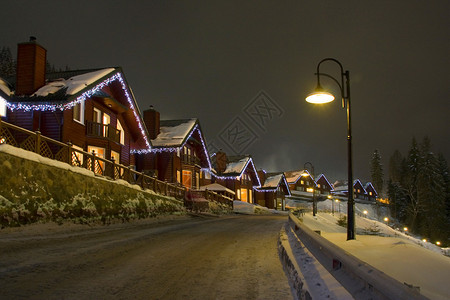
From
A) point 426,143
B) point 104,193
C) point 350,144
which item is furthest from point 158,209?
point 426,143

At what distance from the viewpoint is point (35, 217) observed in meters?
11.9

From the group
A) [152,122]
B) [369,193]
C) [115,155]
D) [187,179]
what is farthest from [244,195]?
[369,193]

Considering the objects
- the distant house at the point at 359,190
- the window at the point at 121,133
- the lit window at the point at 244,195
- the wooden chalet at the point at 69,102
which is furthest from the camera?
the distant house at the point at 359,190

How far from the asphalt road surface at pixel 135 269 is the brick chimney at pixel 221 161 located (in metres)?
45.6

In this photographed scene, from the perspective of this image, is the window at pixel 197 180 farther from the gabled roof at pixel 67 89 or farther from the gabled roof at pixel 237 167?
the gabled roof at pixel 67 89

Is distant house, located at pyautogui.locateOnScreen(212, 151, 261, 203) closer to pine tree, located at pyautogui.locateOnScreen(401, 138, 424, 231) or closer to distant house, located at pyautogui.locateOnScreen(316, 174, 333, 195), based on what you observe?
pine tree, located at pyautogui.locateOnScreen(401, 138, 424, 231)

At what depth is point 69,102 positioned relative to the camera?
19688 millimetres

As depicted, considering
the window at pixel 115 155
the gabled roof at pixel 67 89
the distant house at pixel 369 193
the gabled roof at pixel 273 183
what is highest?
the gabled roof at pixel 67 89

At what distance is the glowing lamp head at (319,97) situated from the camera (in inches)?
428

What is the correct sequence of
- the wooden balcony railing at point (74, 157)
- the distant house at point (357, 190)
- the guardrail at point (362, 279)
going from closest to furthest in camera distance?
1. the guardrail at point (362, 279)
2. the wooden balcony railing at point (74, 157)
3. the distant house at point (357, 190)

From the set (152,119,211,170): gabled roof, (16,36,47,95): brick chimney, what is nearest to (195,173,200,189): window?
(152,119,211,170): gabled roof

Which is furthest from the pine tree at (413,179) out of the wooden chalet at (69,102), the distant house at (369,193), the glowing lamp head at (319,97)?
the glowing lamp head at (319,97)

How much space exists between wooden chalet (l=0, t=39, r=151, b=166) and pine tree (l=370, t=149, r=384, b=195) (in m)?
98.2

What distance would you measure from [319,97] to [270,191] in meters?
57.4
